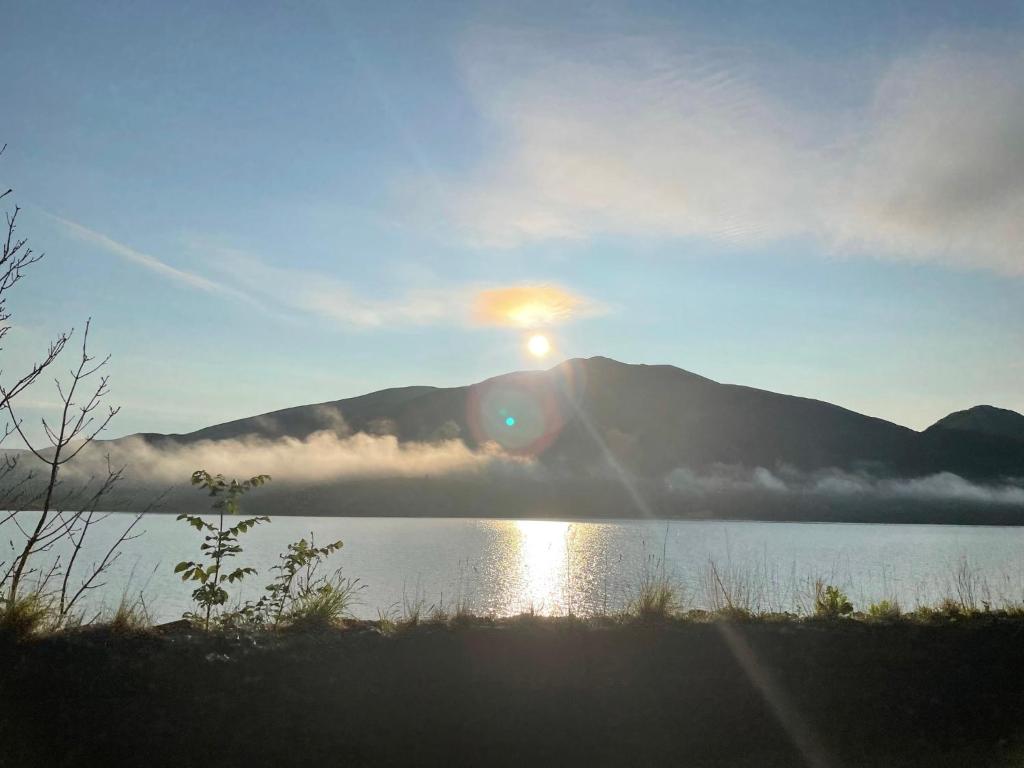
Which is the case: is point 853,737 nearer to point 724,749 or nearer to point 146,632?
point 724,749

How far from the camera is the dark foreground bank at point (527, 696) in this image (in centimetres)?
681

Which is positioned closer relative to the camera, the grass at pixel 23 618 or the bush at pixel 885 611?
the grass at pixel 23 618

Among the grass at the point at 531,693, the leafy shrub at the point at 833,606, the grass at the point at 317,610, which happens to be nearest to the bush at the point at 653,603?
the grass at the point at 531,693

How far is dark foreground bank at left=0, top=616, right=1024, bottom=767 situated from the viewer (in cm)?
681

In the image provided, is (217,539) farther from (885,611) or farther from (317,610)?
(885,611)

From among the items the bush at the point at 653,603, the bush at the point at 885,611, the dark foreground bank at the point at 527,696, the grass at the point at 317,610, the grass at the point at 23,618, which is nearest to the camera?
the dark foreground bank at the point at 527,696

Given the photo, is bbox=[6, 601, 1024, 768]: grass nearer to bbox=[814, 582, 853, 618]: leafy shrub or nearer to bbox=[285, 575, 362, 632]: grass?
bbox=[285, 575, 362, 632]: grass

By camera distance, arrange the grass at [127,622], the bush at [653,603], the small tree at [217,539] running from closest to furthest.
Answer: the grass at [127,622], the small tree at [217,539], the bush at [653,603]

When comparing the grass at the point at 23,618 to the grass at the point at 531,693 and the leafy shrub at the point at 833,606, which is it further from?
the leafy shrub at the point at 833,606

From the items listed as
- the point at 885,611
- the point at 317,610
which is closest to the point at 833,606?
the point at 885,611

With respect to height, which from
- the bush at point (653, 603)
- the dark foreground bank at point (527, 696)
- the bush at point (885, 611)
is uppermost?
the bush at point (653, 603)

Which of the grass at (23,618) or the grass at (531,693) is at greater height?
the grass at (23,618)

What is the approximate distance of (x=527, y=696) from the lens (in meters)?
8.12

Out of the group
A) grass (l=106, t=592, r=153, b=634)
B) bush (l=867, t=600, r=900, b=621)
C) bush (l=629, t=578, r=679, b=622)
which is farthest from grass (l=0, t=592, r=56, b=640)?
bush (l=867, t=600, r=900, b=621)
